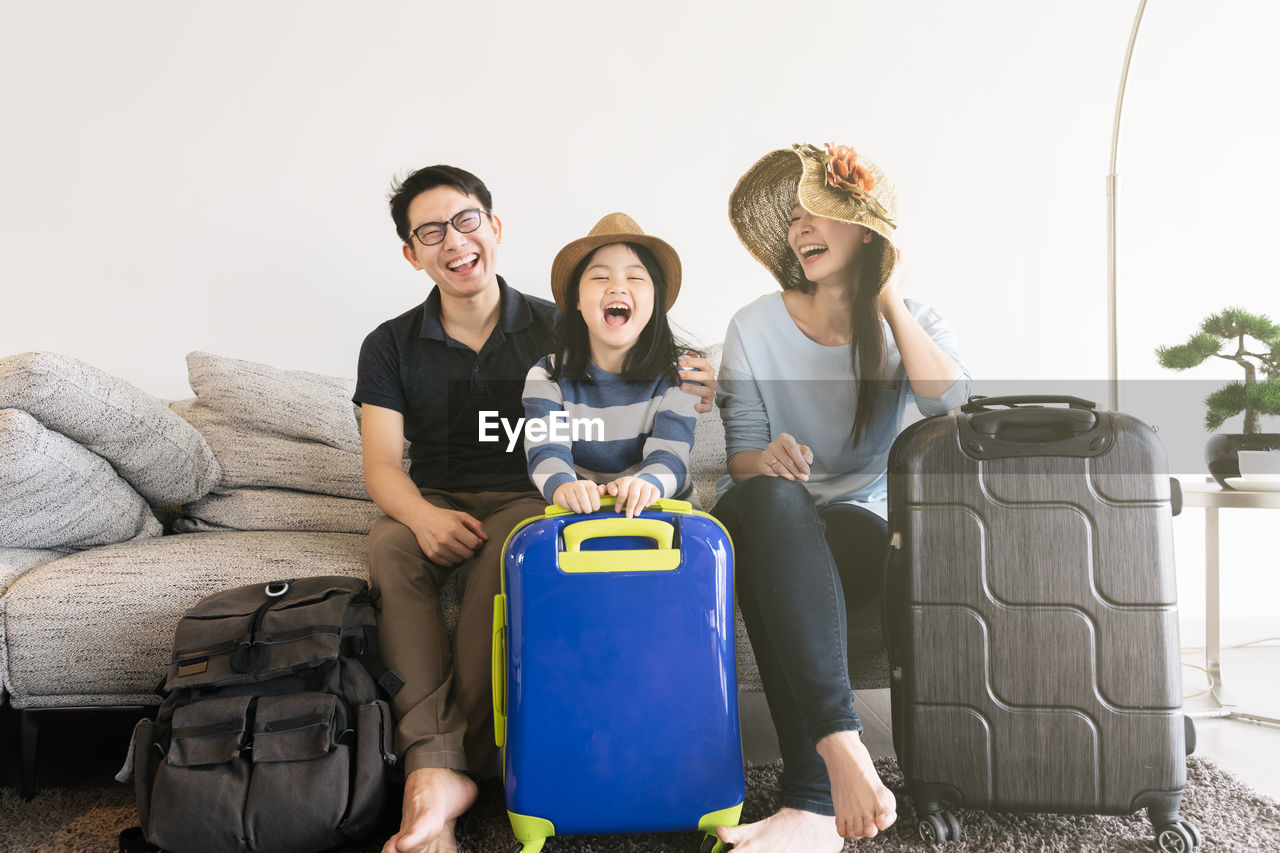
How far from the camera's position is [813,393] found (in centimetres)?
130

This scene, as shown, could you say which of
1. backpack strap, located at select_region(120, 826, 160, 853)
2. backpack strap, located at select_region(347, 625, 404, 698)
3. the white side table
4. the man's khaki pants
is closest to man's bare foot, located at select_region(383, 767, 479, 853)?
the man's khaki pants

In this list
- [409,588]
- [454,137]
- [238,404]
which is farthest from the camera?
[454,137]

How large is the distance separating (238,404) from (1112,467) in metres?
1.55

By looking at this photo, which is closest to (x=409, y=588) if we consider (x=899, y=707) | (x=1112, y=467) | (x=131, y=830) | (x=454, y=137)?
(x=131, y=830)

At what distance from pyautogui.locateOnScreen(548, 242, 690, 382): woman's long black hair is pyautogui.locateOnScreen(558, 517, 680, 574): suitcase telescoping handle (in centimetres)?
35

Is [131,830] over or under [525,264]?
under

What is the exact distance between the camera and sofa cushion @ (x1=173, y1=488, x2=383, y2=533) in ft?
4.83

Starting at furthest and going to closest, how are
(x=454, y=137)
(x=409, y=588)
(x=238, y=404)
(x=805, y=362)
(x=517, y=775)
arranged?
(x=454, y=137) < (x=238, y=404) < (x=805, y=362) < (x=409, y=588) < (x=517, y=775)

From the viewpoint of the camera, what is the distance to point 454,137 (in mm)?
1727

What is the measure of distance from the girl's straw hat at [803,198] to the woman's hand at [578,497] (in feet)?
1.97

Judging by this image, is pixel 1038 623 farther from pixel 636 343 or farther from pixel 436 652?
pixel 436 652

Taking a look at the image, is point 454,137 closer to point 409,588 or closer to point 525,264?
point 525,264

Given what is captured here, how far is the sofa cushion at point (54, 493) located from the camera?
113cm

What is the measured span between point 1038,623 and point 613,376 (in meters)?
0.70
